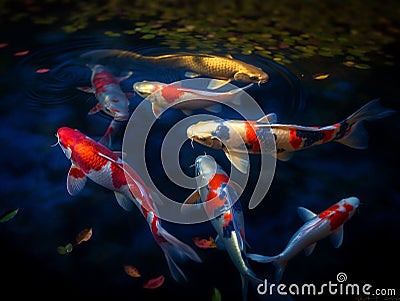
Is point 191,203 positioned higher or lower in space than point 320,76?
lower

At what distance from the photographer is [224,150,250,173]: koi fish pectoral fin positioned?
178 centimetres

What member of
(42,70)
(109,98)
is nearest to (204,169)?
(109,98)

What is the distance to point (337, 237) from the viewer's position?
1.63 meters

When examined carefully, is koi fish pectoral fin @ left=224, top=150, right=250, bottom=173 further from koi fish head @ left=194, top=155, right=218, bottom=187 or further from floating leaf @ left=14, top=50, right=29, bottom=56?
floating leaf @ left=14, top=50, right=29, bottom=56

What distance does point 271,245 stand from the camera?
163cm

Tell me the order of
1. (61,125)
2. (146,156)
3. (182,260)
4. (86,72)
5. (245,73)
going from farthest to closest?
(86,72)
(245,73)
(61,125)
(146,156)
(182,260)

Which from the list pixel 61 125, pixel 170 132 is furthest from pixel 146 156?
pixel 61 125

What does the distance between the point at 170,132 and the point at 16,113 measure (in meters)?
0.81

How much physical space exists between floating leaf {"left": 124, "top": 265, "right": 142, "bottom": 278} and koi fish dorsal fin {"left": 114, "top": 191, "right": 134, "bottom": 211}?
0.24 m

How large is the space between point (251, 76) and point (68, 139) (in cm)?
103

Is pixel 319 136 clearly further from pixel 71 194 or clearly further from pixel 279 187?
pixel 71 194

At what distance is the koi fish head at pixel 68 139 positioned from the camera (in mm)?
1691

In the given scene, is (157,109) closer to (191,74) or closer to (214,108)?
(214,108)

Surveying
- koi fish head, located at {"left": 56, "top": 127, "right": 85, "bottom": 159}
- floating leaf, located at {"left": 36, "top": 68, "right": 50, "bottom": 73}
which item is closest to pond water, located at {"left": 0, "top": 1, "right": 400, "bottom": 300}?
floating leaf, located at {"left": 36, "top": 68, "right": 50, "bottom": 73}
